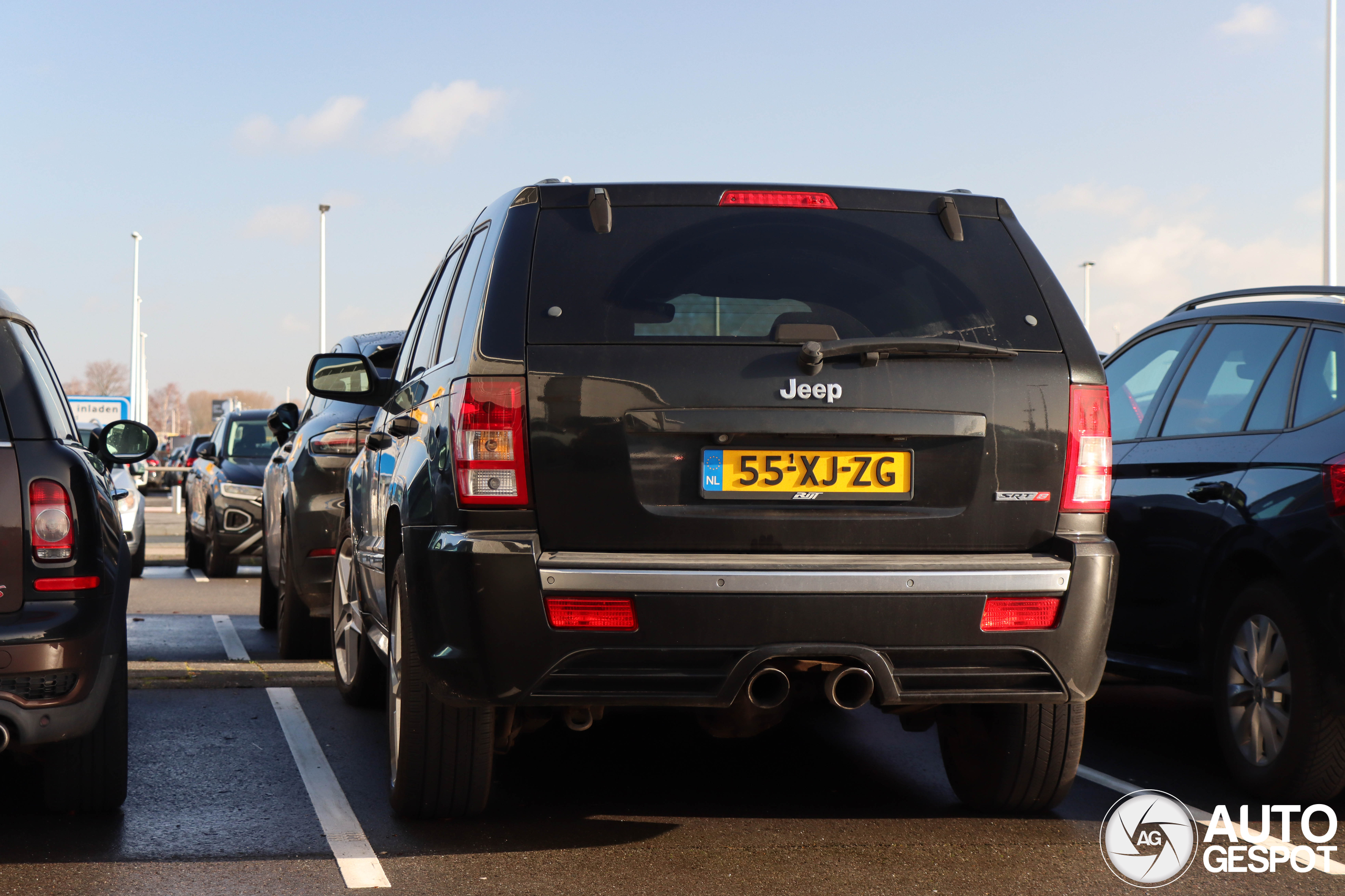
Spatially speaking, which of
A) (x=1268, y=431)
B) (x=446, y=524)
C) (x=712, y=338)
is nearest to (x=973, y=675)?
(x=712, y=338)

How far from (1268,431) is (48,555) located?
4.04 meters

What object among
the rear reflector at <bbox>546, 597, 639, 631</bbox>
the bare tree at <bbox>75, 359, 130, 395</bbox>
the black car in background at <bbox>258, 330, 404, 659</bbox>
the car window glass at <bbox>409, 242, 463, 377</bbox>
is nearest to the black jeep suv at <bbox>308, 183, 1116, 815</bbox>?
the rear reflector at <bbox>546, 597, 639, 631</bbox>

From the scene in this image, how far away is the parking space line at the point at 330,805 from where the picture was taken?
4230 millimetres

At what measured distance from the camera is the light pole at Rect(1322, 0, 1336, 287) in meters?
25.7

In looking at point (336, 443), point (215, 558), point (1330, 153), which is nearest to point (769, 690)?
point (336, 443)

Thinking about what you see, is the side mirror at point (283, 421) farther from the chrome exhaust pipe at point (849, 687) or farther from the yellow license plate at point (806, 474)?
the chrome exhaust pipe at point (849, 687)

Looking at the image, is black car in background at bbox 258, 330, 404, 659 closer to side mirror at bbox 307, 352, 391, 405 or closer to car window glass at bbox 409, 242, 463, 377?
side mirror at bbox 307, 352, 391, 405

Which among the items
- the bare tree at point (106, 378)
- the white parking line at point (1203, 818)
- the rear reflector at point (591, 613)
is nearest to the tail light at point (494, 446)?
the rear reflector at point (591, 613)

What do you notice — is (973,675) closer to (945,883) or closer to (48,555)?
(945,883)

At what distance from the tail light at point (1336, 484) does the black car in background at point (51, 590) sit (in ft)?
12.4

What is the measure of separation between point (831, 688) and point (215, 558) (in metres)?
12.9

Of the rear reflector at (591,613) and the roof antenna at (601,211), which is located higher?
the roof antenna at (601,211)

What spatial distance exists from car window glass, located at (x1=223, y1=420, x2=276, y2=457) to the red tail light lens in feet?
39.4

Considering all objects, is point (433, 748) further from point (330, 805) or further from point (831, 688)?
point (831, 688)
